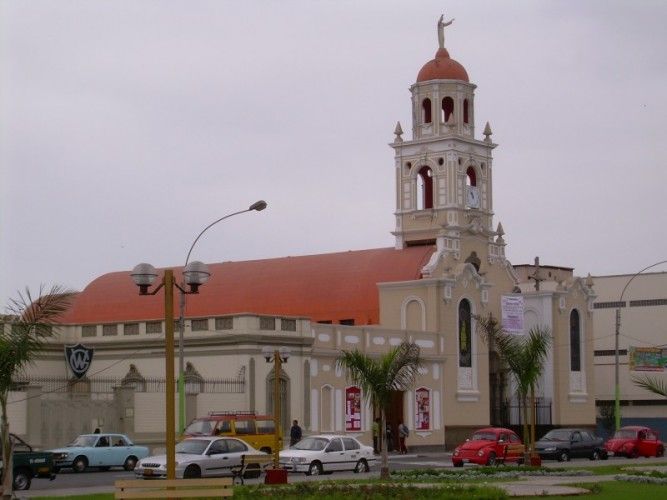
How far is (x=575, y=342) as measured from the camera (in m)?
79.3

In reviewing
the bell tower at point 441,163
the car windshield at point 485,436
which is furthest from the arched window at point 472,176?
the car windshield at point 485,436

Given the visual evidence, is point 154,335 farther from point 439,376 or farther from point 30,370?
point 439,376

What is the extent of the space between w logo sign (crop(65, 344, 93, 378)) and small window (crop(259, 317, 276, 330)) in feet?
25.7

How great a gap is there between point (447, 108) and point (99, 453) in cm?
3573

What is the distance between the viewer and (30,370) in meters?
58.1

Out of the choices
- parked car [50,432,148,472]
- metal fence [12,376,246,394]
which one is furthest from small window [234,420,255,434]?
metal fence [12,376,246,394]

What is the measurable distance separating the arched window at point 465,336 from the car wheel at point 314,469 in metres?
27.2

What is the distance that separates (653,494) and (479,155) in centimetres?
4856

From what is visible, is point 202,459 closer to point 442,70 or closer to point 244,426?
point 244,426

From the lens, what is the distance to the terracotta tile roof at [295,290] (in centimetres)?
7119

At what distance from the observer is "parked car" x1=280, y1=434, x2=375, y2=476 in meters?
43.2

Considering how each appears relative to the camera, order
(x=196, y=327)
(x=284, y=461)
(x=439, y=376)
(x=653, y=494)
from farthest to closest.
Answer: (x=439, y=376), (x=196, y=327), (x=284, y=461), (x=653, y=494)

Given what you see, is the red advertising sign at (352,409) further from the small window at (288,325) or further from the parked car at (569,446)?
the parked car at (569,446)

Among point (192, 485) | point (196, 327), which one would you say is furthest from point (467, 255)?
point (192, 485)
